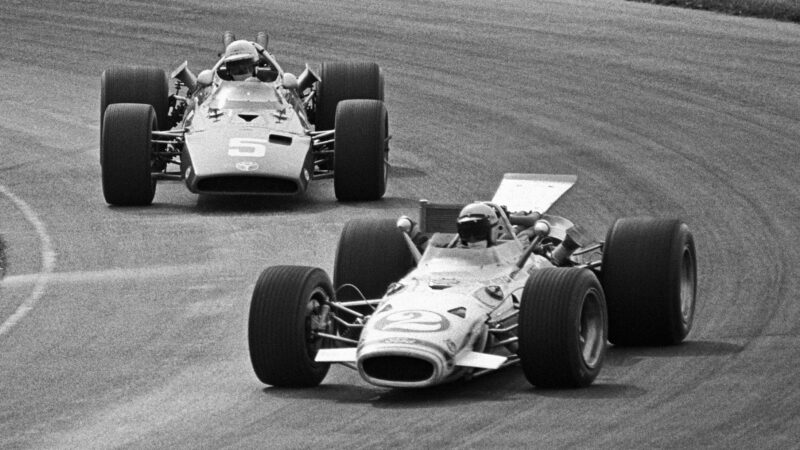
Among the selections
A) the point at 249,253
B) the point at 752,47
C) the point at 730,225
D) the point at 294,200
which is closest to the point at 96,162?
the point at 294,200

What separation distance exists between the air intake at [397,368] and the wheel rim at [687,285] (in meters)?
3.27

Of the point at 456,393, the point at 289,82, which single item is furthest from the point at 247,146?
the point at 456,393

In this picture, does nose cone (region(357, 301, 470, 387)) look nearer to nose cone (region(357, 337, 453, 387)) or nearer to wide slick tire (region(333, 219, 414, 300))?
nose cone (region(357, 337, 453, 387))

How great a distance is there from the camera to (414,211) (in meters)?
23.6

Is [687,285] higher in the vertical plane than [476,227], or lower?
lower

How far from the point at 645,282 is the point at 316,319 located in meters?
2.87

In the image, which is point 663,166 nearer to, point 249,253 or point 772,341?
point 249,253

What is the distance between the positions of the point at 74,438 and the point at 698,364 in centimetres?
496

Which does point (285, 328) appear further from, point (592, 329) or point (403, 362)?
point (592, 329)

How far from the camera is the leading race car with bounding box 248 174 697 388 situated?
46.8 ft

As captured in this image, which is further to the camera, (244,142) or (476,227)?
(244,142)

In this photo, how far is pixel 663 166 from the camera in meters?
26.3

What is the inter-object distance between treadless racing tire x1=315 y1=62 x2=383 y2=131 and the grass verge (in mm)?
12536

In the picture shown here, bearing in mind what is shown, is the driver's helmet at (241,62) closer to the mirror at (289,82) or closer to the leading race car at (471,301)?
the mirror at (289,82)
